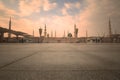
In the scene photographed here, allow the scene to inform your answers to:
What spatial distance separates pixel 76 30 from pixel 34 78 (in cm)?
6242

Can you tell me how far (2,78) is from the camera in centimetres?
138

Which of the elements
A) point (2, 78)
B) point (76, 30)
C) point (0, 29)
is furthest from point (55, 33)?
point (2, 78)

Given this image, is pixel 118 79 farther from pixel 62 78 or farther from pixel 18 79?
pixel 18 79

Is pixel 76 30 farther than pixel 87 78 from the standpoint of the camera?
Yes

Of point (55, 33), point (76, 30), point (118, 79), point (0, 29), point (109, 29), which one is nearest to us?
point (118, 79)

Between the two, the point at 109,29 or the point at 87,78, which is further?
the point at 109,29

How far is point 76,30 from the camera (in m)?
62.5

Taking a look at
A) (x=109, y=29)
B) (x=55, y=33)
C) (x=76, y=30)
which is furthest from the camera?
(x=55, y=33)

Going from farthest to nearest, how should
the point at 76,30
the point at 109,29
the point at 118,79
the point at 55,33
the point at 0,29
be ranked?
the point at 55,33, the point at 109,29, the point at 76,30, the point at 0,29, the point at 118,79

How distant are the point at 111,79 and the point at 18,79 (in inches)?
50.0

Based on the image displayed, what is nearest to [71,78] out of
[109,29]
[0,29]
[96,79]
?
[96,79]

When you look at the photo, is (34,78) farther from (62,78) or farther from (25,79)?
(62,78)

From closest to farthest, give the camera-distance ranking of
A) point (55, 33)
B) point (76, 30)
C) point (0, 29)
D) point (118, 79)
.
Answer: point (118, 79) < point (0, 29) < point (76, 30) < point (55, 33)

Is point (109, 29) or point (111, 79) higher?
point (109, 29)
